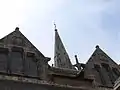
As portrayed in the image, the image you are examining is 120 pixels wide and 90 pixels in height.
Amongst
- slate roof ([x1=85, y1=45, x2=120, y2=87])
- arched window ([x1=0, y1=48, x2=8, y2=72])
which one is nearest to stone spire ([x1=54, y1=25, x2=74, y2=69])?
slate roof ([x1=85, y1=45, x2=120, y2=87])

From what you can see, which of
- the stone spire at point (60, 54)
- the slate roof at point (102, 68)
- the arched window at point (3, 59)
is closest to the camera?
the arched window at point (3, 59)

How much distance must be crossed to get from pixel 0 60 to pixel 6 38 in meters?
1.28

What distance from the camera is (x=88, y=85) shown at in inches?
547

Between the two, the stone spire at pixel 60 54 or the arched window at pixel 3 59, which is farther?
the stone spire at pixel 60 54

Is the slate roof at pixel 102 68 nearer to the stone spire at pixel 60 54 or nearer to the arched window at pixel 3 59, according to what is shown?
the arched window at pixel 3 59

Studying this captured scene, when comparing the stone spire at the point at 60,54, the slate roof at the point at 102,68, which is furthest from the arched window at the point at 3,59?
the stone spire at the point at 60,54

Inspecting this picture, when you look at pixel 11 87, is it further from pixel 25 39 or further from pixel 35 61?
pixel 25 39

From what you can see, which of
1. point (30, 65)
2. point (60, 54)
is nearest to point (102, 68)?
point (30, 65)

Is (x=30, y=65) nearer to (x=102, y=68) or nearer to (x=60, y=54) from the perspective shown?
(x=102, y=68)

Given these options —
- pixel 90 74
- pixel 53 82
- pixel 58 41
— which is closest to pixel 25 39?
pixel 53 82

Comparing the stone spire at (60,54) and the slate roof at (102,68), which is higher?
the stone spire at (60,54)

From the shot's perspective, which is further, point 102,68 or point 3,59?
point 102,68

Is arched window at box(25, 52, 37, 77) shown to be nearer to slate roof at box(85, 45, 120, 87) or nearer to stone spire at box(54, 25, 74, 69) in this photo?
slate roof at box(85, 45, 120, 87)

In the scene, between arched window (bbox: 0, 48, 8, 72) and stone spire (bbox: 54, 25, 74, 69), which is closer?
arched window (bbox: 0, 48, 8, 72)
